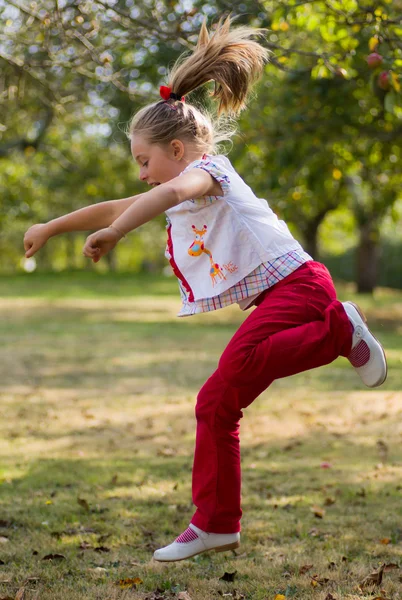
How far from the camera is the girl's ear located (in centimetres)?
334

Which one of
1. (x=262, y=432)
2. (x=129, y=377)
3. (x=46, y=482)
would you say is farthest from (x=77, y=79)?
(x=46, y=482)

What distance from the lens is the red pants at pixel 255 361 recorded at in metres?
3.10

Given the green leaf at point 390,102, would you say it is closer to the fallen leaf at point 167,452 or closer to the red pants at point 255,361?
the red pants at point 255,361

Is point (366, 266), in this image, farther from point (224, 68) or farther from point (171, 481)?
point (224, 68)

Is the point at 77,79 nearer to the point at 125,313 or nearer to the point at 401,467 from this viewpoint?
the point at 125,313

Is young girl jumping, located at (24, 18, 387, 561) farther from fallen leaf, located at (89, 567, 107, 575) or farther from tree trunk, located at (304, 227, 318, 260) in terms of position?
tree trunk, located at (304, 227, 318, 260)

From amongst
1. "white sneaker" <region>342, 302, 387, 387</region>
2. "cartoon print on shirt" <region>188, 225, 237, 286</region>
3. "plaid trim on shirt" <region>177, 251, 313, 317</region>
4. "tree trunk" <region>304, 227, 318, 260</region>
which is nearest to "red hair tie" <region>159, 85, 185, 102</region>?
"cartoon print on shirt" <region>188, 225, 237, 286</region>

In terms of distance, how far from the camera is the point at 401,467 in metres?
5.47

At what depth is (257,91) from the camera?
9.34 meters

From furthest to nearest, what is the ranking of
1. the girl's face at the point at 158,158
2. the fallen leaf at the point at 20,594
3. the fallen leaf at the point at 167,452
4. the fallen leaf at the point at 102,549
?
the fallen leaf at the point at 167,452 → the fallen leaf at the point at 102,549 → the girl's face at the point at 158,158 → the fallen leaf at the point at 20,594

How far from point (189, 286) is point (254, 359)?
473mm

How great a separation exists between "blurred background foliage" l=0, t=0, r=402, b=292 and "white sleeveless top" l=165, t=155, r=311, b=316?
1.02m

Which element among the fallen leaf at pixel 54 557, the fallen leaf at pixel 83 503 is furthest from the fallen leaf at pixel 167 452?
the fallen leaf at pixel 54 557

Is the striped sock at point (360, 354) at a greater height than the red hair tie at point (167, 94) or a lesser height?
lesser
